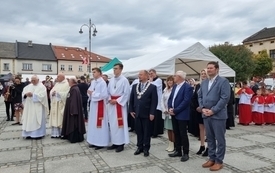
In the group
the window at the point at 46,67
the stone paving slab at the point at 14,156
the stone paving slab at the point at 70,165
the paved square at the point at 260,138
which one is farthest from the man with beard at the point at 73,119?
the window at the point at 46,67

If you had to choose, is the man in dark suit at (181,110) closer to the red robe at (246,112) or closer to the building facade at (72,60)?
the red robe at (246,112)

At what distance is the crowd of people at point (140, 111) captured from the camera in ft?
14.6

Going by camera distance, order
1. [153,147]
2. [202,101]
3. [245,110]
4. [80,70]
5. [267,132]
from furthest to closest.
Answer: [80,70] → [245,110] → [267,132] → [153,147] → [202,101]

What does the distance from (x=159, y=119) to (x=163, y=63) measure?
2.03 meters

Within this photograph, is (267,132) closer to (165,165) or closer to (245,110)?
(245,110)

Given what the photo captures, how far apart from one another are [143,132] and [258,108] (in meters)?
6.31

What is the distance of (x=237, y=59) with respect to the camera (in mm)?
38781

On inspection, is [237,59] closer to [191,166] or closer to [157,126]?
[157,126]

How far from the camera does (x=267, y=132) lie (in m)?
8.18

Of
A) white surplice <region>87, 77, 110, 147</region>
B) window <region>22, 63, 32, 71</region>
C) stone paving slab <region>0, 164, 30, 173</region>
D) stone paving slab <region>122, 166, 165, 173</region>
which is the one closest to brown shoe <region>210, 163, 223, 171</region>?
stone paving slab <region>122, 166, 165, 173</region>

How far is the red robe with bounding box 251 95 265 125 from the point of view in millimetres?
9781

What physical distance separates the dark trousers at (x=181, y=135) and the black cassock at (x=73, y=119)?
276cm

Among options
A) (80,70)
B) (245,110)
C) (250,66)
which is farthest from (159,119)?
(80,70)

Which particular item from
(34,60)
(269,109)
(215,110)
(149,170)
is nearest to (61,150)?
(149,170)
